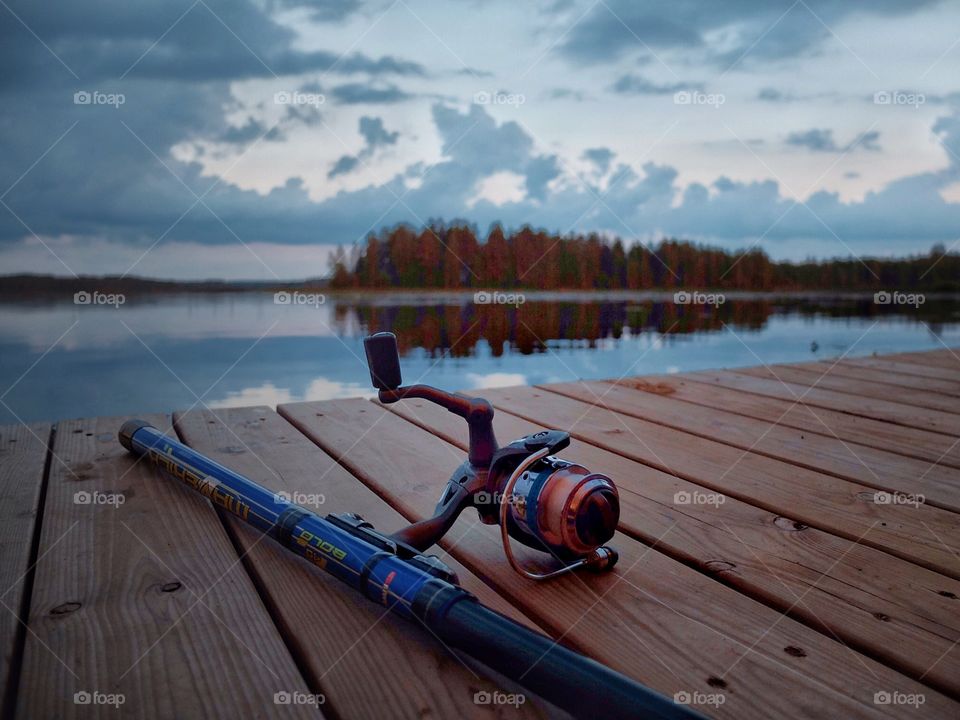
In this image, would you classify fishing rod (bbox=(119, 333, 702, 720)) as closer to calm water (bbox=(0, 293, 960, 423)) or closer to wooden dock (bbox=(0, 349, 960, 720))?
wooden dock (bbox=(0, 349, 960, 720))

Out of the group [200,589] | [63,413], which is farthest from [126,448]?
[63,413]

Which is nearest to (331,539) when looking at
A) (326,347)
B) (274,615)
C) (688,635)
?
(274,615)

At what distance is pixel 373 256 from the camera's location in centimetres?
536

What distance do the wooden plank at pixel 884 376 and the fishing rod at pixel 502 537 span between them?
257 cm

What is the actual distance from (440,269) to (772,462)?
3916mm

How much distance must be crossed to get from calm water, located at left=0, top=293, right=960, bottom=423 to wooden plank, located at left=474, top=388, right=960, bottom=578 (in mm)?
891

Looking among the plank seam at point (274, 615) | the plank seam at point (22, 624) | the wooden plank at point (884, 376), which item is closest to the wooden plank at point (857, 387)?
the wooden plank at point (884, 376)

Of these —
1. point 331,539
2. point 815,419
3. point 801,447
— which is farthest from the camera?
point 815,419

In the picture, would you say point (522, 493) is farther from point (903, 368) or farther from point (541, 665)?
point (903, 368)

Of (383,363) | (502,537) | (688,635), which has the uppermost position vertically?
(383,363)

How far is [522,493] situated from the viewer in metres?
1.17

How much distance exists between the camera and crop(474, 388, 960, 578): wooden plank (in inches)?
54.9

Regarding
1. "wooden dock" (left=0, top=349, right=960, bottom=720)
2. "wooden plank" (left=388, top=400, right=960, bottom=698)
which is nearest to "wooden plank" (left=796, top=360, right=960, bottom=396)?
"wooden dock" (left=0, top=349, right=960, bottom=720)

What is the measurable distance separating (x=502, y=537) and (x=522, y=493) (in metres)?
0.10
